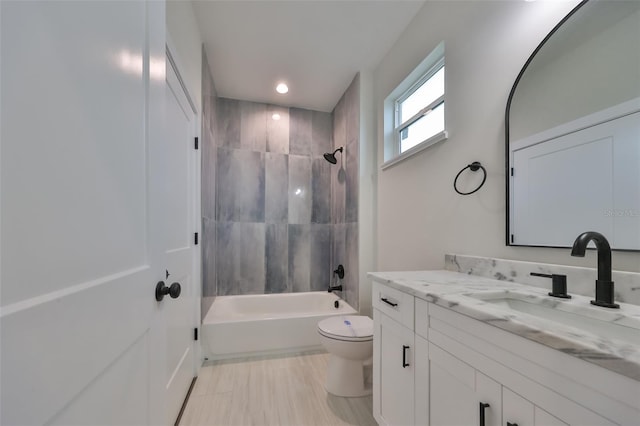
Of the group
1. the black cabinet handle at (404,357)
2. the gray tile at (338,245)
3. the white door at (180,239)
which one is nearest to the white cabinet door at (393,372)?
the black cabinet handle at (404,357)

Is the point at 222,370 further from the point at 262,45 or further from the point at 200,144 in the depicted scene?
the point at 262,45

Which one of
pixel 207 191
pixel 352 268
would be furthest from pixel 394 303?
pixel 207 191

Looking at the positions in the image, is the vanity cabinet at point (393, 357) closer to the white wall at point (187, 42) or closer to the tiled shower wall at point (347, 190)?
the tiled shower wall at point (347, 190)

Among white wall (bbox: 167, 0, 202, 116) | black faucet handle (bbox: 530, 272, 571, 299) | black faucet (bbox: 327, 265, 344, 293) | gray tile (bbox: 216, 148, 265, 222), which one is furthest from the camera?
gray tile (bbox: 216, 148, 265, 222)

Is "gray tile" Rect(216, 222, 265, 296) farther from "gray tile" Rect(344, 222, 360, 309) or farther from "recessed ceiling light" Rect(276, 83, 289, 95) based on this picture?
"recessed ceiling light" Rect(276, 83, 289, 95)

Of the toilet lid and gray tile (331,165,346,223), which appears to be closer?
the toilet lid

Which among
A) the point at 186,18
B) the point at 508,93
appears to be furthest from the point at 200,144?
the point at 508,93

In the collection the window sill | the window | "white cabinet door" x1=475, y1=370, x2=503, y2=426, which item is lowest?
"white cabinet door" x1=475, y1=370, x2=503, y2=426

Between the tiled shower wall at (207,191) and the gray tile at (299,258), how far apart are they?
2.92 feet

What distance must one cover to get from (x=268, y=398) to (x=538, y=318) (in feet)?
5.45

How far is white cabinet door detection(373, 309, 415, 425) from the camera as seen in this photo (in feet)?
3.51

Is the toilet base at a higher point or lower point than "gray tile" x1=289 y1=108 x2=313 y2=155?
lower

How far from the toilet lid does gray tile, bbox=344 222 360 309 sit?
0.51m

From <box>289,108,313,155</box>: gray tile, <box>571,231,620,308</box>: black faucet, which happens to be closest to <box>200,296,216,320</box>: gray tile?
<box>289,108,313,155</box>: gray tile
